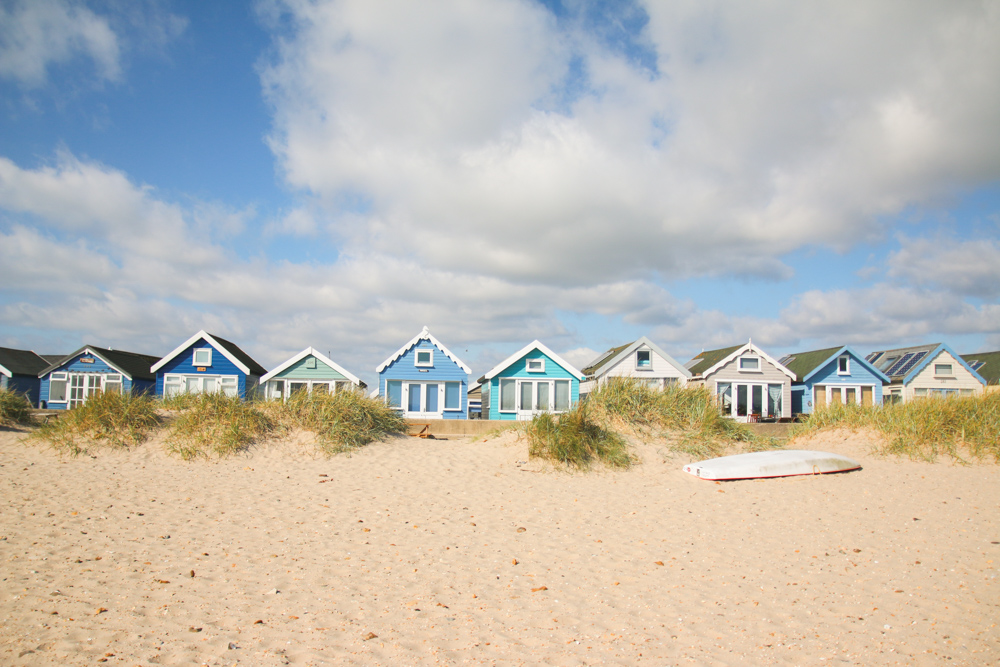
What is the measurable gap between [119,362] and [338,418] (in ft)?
81.3

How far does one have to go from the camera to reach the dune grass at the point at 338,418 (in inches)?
551

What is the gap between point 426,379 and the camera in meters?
28.3

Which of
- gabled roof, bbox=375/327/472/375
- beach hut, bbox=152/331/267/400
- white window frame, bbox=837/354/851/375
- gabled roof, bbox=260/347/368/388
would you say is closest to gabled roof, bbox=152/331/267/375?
beach hut, bbox=152/331/267/400

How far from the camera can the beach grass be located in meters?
12.9

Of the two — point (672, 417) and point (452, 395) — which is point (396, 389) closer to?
point (452, 395)

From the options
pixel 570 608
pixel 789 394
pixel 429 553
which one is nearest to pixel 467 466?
pixel 429 553

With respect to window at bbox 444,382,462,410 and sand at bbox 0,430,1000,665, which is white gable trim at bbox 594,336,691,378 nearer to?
window at bbox 444,382,462,410

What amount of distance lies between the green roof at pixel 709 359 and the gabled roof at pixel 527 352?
26.9 feet

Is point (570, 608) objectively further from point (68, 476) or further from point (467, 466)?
point (68, 476)

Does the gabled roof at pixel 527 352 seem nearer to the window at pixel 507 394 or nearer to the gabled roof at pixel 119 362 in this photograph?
the window at pixel 507 394

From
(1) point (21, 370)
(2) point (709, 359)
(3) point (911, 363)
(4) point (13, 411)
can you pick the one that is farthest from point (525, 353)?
(1) point (21, 370)

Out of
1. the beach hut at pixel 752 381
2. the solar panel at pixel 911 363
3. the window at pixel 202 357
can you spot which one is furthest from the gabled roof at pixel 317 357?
the solar panel at pixel 911 363

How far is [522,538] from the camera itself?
8.61 meters

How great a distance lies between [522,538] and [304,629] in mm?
3848
